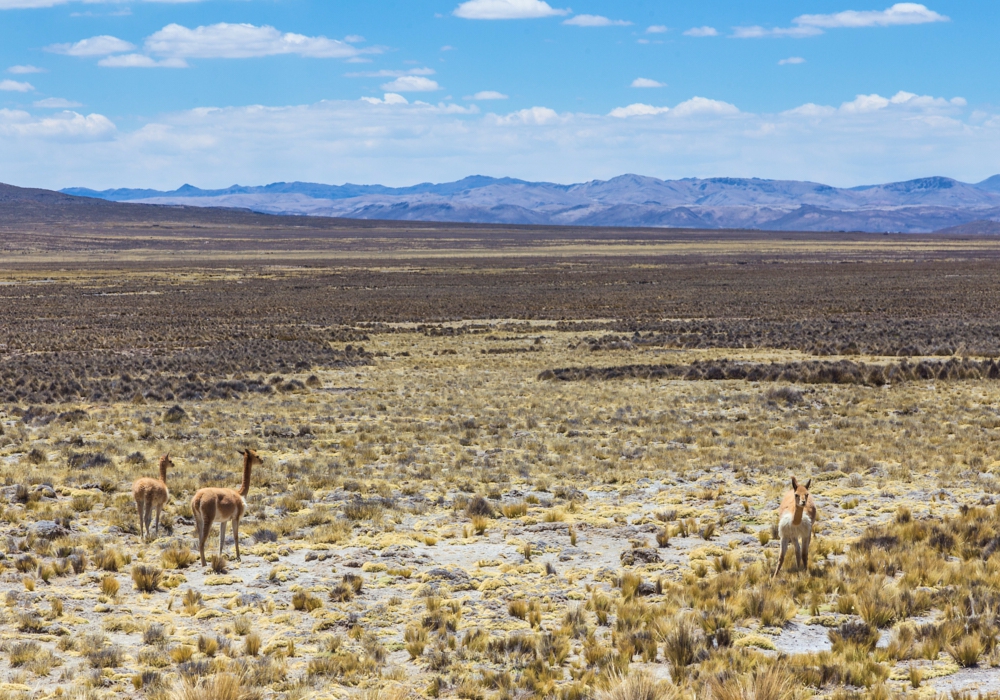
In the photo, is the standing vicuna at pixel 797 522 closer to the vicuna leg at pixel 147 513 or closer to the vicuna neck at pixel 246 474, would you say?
the vicuna neck at pixel 246 474

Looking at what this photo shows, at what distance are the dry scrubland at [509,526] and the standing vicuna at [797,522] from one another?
23 cm

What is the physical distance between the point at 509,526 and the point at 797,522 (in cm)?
421

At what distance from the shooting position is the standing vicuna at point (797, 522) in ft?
28.4

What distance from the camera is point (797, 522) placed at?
8.82m

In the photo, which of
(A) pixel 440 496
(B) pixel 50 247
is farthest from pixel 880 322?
(B) pixel 50 247

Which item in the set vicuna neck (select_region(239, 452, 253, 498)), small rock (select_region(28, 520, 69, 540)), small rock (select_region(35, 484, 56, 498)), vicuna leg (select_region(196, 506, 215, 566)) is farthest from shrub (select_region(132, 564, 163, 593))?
small rock (select_region(35, 484, 56, 498))

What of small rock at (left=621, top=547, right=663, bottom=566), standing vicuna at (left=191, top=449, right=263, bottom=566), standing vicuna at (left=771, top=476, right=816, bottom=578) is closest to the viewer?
standing vicuna at (left=771, top=476, right=816, bottom=578)

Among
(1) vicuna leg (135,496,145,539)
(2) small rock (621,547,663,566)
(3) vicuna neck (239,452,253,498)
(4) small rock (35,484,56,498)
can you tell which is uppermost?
(3) vicuna neck (239,452,253,498)

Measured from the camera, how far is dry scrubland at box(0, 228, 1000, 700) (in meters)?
7.18

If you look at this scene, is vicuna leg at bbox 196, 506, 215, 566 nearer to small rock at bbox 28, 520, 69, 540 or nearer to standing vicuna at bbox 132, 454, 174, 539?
standing vicuna at bbox 132, 454, 174, 539

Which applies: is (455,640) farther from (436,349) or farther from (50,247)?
(50,247)

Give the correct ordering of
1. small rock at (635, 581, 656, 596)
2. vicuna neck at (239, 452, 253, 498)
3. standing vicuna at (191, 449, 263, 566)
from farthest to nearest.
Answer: vicuna neck at (239, 452, 253, 498)
standing vicuna at (191, 449, 263, 566)
small rock at (635, 581, 656, 596)

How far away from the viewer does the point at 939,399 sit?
71.1 feet

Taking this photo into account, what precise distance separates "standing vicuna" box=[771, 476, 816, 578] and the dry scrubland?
0.23 m
